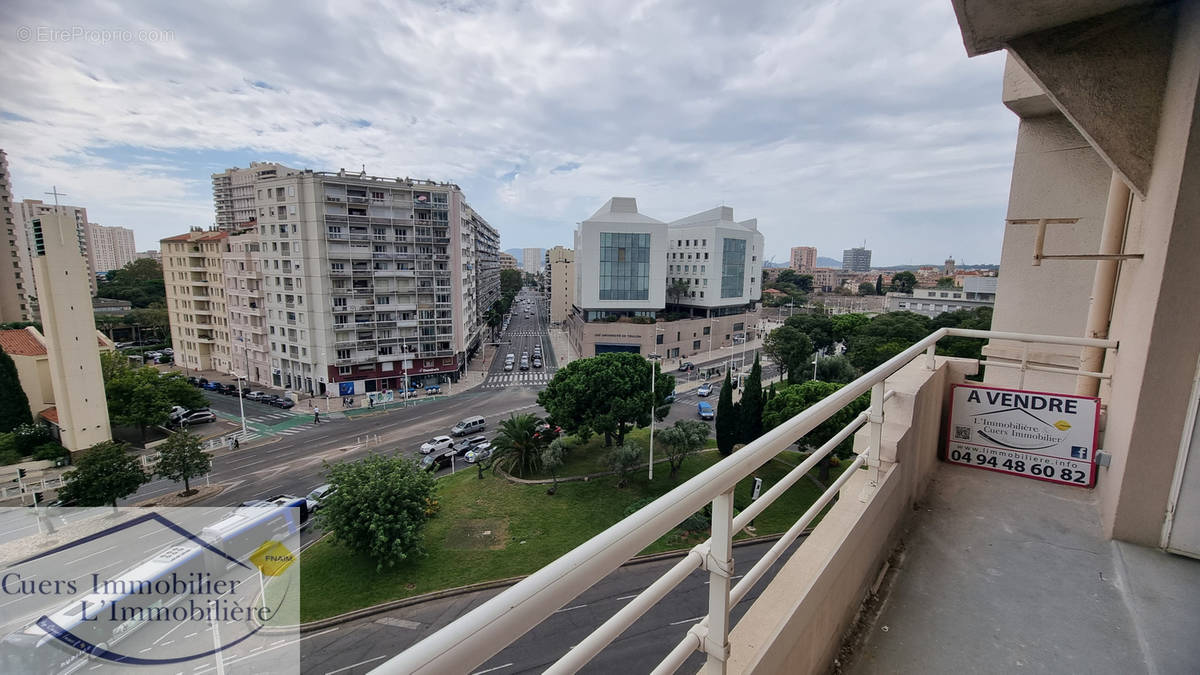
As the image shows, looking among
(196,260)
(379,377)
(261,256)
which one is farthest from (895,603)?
(196,260)

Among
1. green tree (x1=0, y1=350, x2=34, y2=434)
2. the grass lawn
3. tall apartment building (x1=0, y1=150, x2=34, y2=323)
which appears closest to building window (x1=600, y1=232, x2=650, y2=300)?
the grass lawn

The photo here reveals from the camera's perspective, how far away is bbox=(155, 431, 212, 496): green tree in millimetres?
18312

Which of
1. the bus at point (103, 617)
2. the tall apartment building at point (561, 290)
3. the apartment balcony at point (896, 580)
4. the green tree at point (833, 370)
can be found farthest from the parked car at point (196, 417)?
the tall apartment building at point (561, 290)

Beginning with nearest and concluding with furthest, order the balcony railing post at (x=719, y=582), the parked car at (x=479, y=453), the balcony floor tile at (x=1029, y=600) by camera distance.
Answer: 1. the balcony railing post at (x=719, y=582)
2. the balcony floor tile at (x=1029, y=600)
3. the parked car at (x=479, y=453)

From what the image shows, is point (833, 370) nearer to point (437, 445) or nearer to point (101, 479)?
point (437, 445)

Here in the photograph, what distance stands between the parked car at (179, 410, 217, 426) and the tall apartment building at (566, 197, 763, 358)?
986 inches

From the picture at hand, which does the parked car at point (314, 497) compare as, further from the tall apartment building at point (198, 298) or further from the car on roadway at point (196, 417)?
the tall apartment building at point (198, 298)

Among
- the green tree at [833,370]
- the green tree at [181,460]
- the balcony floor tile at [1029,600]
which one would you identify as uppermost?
the balcony floor tile at [1029,600]

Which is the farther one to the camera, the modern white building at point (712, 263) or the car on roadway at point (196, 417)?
the modern white building at point (712, 263)

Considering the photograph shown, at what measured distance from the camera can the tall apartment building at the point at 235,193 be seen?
225 feet

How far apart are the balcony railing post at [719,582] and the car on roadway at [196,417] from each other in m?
36.6

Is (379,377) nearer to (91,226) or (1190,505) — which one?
(1190,505)

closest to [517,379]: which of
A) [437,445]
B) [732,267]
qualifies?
[437,445]

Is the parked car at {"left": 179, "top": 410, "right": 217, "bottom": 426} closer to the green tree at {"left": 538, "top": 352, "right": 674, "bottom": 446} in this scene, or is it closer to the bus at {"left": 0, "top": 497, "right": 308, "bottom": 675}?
the bus at {"left": 0, "top": 497, "right": 308, "bottom": 675}
